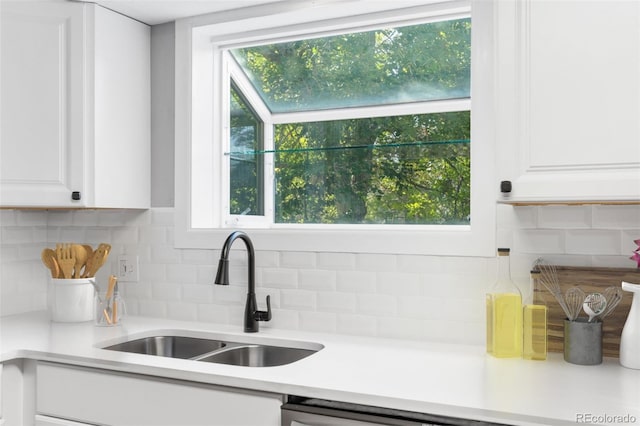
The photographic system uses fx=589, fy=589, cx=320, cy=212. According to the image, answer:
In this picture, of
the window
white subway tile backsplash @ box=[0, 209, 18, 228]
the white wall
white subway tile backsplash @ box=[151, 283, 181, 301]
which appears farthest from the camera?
white subway tile backsplash @ box=[0, 209, 18, 228]

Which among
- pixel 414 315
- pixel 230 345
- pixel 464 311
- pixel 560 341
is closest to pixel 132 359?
pixel 230 345

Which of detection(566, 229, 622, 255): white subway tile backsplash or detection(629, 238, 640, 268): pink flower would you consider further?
detection(566, 229, 622, 255): white subway tile backsplash

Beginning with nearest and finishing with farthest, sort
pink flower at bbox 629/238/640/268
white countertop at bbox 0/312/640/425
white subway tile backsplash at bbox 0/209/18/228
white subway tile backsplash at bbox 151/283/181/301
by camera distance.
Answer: white countertop at bbox 0/312/640/425, pink flower at bbox 629/238/640/268, white subway tile backsplash at bbox 151/283/181/301, white subway tile backsplash at bbox 0/209/18/228

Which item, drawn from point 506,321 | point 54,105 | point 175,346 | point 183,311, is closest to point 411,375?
point 506,321

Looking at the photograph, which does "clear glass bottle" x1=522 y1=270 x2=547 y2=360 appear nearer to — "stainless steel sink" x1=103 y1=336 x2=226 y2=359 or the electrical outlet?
Result: "stainless steel sink" x1=103 y1=336 x2=226 y2=359

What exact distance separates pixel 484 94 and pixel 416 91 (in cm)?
37

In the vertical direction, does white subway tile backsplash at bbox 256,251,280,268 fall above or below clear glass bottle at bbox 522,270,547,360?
above

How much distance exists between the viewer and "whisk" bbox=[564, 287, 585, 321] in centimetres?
180

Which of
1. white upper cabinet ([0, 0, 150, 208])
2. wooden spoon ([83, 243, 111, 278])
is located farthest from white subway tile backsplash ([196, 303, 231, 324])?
white upper cabinet ([0, 0, 150, 208])

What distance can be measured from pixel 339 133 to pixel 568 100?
106 centimetres

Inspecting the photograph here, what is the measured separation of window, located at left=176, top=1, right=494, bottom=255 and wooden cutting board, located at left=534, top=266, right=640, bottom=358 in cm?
26

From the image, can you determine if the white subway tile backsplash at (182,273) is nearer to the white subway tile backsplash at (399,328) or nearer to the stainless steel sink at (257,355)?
the stainless steel sink at (257,355)

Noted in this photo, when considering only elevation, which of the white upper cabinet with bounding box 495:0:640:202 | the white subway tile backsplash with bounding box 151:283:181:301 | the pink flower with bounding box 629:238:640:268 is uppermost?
the white upper cabinet with bounding box 495:0:640:202

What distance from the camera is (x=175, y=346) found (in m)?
2.33
